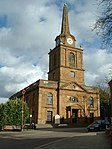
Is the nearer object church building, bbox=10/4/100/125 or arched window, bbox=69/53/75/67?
church building, bbox=10/4/100/125

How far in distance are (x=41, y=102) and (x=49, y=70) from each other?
13382mm

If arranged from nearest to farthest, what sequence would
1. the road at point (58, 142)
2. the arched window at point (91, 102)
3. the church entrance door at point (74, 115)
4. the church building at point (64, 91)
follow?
the road at point (58, 142) → the church building at point (64, 91) → the church entrance door at point (74, 115) → the arched window at point (91, 102)

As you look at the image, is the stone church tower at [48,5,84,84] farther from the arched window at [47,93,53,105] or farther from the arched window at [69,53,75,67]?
the arched window at [47,93,53,105]

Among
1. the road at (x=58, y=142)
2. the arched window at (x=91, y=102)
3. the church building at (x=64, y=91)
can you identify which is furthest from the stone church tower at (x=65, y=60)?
the road at (x=58, y=142)

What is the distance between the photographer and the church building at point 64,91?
2165 inches

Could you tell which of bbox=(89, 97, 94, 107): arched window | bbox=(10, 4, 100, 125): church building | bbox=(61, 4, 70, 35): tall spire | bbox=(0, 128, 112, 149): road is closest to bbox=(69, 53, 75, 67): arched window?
bbox=(10, 4, 100, 125): church building

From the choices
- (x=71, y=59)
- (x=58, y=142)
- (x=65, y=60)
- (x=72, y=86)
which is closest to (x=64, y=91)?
(x=72, y=86)

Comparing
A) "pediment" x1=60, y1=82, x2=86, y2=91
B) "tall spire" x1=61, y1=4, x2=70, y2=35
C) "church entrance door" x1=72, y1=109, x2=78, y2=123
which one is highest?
"tall spire" x1=61, y1=4, x2=70, y2=35

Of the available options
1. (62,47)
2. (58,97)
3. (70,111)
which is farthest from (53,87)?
(62,47)

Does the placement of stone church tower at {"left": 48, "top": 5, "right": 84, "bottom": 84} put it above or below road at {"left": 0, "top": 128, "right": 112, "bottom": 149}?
above

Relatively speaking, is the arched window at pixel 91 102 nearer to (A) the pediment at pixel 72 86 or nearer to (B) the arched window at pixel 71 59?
(A) the pediment at pixel 72 86

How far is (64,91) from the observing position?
57.5m

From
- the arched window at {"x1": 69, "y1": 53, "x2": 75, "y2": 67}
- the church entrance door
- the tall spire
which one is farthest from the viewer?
the tall spire

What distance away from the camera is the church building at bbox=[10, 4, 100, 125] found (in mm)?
55000
